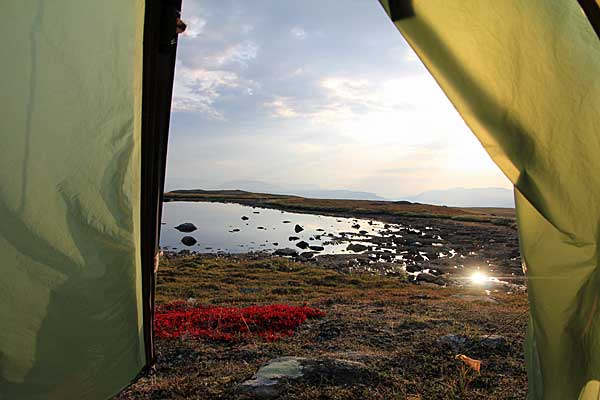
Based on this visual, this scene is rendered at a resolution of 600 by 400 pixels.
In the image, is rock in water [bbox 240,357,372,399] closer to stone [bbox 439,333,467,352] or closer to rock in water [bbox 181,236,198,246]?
stone [bbox 439,333,467,352]

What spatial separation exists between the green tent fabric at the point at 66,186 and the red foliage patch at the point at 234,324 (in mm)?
5019

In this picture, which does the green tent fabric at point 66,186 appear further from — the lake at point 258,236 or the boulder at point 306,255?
the lake at point 258,236

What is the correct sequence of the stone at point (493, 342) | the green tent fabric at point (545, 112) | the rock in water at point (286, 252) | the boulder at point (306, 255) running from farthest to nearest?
the rock in water at point (286, 252) → the boulder at point (306, 255) → the stone at point (493, 342) → the green tent fabric at point (545, 112)

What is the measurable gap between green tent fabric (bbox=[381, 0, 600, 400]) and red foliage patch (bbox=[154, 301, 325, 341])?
600 centimetres

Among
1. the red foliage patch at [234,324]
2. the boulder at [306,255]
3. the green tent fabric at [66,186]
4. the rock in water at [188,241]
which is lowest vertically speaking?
the rock in water at [188,241]

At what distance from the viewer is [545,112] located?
74.0 inches

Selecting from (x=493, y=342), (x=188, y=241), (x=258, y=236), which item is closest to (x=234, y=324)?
(x=493, y=342)

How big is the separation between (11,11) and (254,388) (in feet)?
14.2

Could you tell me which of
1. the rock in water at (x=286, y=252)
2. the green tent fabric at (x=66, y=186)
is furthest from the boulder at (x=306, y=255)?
the green tent fabric at (x=66, y=186)

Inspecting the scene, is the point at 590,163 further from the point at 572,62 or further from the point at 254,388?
the point at 254,388

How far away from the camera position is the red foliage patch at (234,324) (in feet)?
24.9

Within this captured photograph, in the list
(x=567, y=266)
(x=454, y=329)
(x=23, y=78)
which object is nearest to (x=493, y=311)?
(x=454, y=329)

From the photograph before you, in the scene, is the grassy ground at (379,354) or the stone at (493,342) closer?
the grassy ground at (379,354)

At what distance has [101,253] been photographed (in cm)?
246
